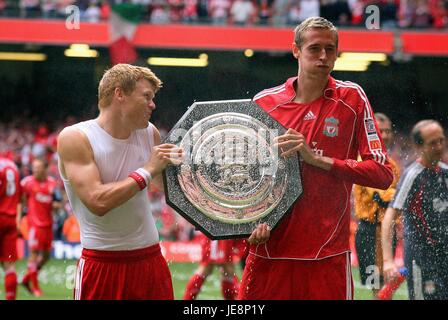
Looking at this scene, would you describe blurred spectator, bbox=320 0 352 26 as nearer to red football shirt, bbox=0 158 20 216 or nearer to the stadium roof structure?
the stadium roof structure

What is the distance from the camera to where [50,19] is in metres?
8.71

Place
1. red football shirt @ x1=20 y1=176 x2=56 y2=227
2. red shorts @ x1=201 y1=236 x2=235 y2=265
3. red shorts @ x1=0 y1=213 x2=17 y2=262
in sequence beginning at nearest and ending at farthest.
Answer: red shorts @ x1=201 y1=236 x2=235 y2=265
red shorts @ x1=0 y1=213 x2=17 y2=262
red football shirt @ x1=20 y1=176 x2=56 y2=227

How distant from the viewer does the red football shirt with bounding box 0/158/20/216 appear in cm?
760

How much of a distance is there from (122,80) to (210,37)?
6.66 meters

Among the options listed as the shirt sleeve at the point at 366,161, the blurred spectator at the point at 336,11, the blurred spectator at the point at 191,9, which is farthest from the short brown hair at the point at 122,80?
the blurred spectator at the point at 191,9

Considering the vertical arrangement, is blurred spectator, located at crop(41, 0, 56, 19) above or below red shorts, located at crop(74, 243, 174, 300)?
above

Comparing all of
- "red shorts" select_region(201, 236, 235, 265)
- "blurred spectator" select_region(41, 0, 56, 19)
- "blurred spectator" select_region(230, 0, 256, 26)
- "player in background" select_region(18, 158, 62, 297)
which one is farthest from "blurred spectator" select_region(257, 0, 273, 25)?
"red shorts" select_region(201, 236, 235, 265)

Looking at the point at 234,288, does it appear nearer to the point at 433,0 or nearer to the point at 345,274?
the point at 345,274

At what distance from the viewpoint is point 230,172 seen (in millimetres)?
3629

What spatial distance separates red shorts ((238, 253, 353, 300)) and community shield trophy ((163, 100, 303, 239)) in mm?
284

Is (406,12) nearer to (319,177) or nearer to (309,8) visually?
(309,8)

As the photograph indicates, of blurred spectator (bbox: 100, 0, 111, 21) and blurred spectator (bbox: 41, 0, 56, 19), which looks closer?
blurred spectator (bbox: 100, 0, 111, 21)

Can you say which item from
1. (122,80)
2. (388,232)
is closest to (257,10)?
(388,232)

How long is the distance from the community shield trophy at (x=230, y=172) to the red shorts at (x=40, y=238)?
5.62m
